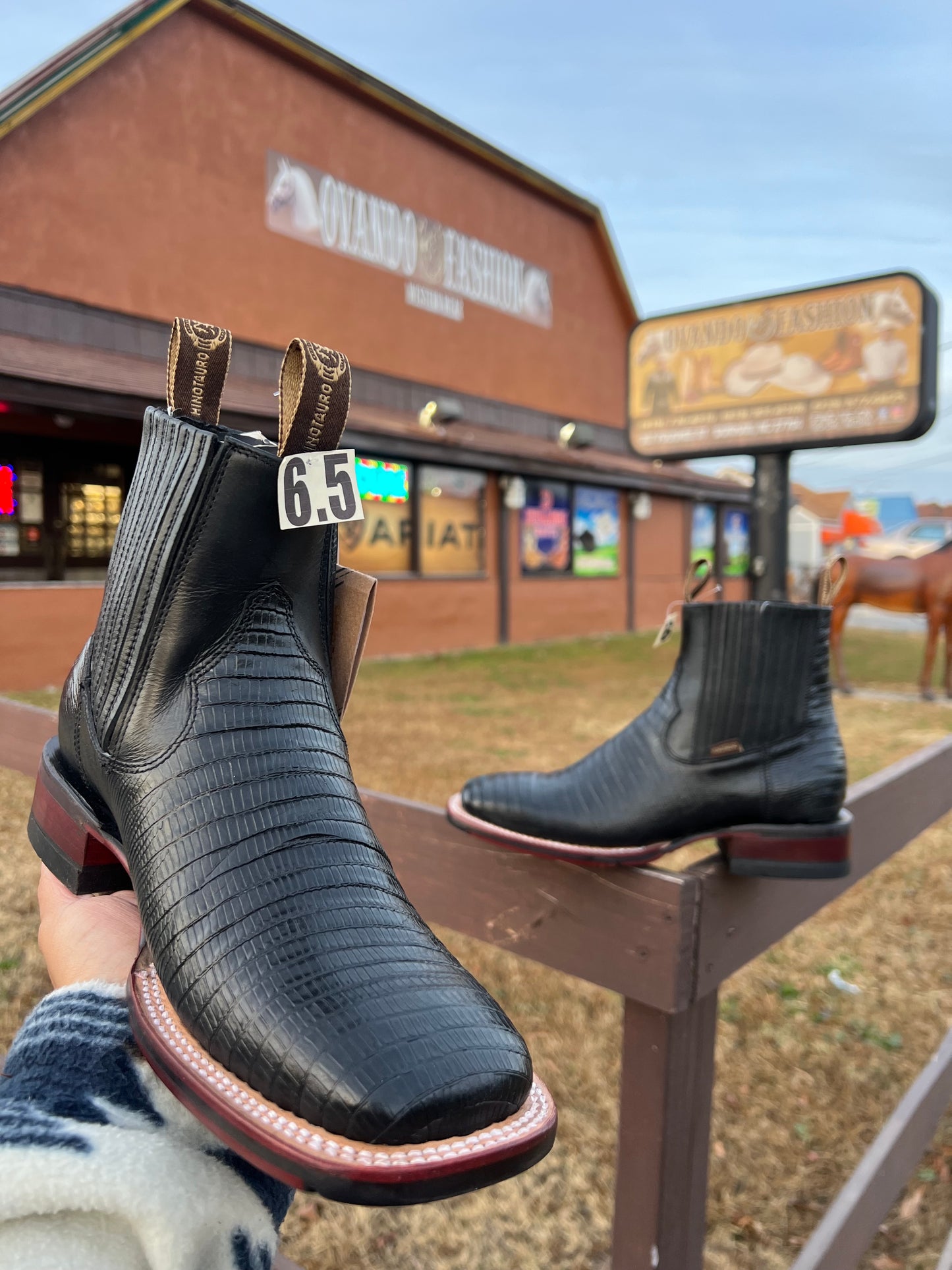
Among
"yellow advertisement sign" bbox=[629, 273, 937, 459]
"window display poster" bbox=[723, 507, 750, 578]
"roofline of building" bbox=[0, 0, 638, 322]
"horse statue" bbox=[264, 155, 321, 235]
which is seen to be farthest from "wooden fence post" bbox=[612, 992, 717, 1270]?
"window display poster" bbox=[723, 507, 750, 578]

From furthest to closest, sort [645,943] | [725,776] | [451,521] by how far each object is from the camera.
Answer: [451,521] → [725,776] → [645,943]

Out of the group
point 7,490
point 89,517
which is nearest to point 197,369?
point 7,490

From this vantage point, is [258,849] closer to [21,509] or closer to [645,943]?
[645,943]

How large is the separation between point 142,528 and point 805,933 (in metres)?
3.22

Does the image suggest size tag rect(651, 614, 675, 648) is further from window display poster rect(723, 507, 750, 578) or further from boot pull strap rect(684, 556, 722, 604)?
window display poster rect(723, 507, 750, 578)

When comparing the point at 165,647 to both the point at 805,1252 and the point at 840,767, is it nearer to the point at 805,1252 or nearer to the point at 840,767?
the point at 840,767

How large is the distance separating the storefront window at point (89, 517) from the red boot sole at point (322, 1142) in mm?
8592

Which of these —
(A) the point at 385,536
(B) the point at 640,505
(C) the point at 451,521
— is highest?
(B) the point at 640,505

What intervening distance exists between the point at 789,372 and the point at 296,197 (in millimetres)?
5972

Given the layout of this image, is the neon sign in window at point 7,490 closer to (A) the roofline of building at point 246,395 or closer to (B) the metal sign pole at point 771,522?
(A) the roofline of building at point 246,395

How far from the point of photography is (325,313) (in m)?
9.60

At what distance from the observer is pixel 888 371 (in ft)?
18.3

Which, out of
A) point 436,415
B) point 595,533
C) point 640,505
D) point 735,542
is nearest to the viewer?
point 436,415

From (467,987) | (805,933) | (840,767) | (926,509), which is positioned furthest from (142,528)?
(926,509)
